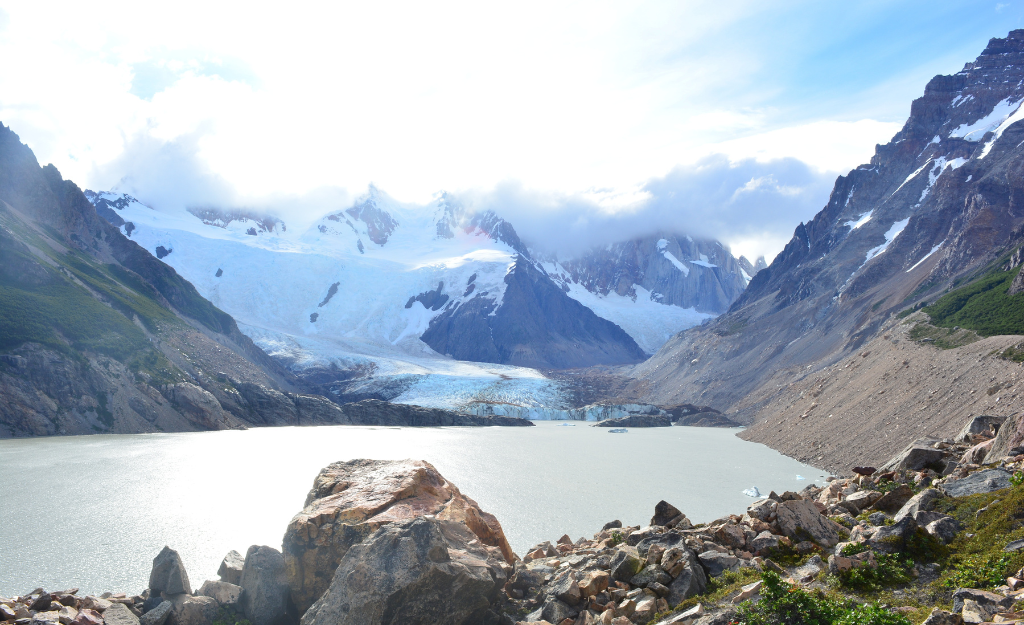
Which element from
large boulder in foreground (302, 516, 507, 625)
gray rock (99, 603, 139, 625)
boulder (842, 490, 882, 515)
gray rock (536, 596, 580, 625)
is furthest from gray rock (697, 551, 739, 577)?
gray rock (99, 603, 139, 625)

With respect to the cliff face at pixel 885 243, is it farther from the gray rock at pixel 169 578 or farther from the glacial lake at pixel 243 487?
the gray rock at pixel 169 578

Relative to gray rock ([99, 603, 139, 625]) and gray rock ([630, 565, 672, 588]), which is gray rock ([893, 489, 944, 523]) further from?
gray rock ([99, 603, 139, 625])

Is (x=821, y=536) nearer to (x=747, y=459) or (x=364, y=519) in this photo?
(x=364, y=519)

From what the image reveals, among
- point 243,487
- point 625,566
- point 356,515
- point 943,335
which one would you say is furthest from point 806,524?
point 943,335

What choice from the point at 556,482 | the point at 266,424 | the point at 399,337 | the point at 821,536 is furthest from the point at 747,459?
the point at 399,337

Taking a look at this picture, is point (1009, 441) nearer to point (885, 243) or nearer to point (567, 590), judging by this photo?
point (567, 590)

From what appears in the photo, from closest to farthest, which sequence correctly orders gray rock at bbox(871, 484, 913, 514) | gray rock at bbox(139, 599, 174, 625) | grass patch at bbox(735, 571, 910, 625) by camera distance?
grass patch at bbox(735, 571, 910, 625)
gray rock at bbox(139, 599, 174, 625)
gray rock at bbox(871, 484, 913, 514)
